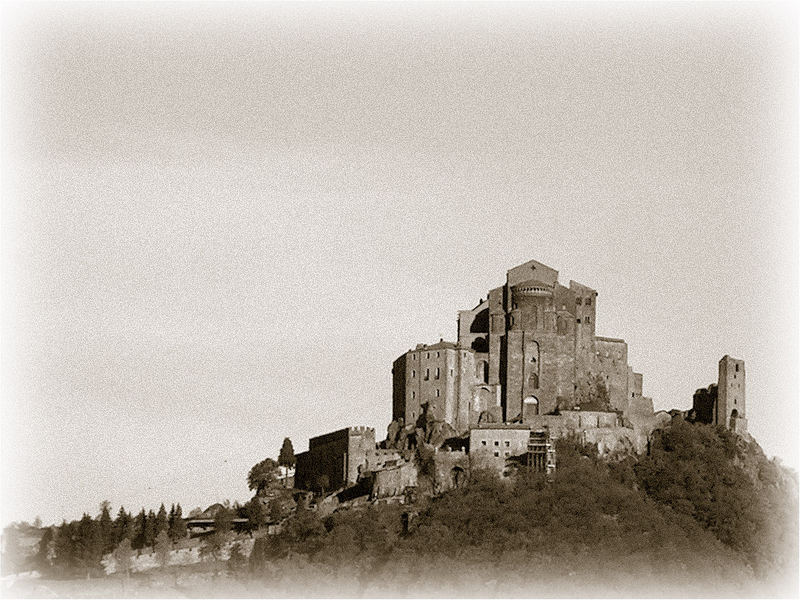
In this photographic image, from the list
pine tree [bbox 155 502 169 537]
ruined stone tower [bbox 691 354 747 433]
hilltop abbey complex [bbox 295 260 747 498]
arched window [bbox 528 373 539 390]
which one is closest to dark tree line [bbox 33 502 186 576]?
pine tree [bbox 155 502 169 537]

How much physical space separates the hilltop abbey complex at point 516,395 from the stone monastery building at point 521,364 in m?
0.05

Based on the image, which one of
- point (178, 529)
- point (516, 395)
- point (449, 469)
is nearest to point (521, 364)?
point (516, 395)

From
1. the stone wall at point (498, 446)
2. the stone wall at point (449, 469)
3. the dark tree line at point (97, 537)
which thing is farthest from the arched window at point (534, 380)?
the dark tree line at point (97, 537)

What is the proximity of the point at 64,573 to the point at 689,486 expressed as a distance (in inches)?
1203

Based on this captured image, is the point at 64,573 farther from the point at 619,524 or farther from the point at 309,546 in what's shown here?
the point at 619,524

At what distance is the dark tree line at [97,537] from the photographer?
93.1m

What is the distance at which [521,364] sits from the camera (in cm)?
10475

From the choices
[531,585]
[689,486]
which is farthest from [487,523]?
[689,486]

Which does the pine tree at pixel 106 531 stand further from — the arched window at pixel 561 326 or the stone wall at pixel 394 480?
the arched window at pixel 561 326

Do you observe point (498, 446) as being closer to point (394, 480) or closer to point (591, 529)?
point (394, 480)

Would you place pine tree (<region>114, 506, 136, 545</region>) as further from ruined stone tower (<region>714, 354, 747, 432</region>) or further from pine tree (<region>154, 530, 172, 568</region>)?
ruined stone tower (<region>714, 354, 747, 432</region>)

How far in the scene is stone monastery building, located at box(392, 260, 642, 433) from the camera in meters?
104

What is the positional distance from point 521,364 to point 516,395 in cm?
171

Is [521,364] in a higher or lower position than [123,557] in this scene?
higher
